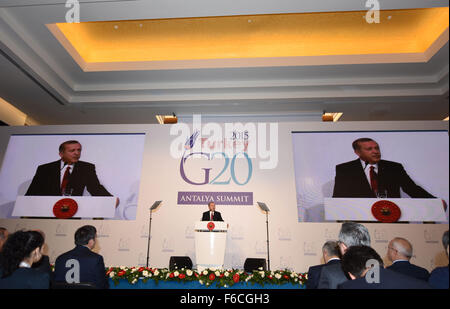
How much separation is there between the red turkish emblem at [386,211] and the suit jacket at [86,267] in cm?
523

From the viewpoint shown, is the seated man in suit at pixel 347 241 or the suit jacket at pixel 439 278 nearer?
the suit jacket at pixel 439 278

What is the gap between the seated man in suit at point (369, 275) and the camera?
3.47 ft

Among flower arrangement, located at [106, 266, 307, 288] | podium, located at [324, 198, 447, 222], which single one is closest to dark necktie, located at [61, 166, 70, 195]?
flower arrangement, located at [106, 266, 307, 288]

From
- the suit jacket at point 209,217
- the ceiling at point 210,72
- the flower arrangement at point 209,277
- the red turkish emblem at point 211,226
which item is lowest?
the flower arrangement at point 209,277

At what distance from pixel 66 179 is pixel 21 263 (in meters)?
5.26

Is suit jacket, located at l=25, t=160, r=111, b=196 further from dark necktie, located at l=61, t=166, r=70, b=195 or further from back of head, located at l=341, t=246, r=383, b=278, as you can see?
back of head, located at l=341, t=246, r=383, b=278

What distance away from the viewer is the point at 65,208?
6000 millimetres

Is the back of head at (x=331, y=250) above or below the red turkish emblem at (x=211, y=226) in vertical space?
below

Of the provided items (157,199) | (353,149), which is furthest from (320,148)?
(157,199)

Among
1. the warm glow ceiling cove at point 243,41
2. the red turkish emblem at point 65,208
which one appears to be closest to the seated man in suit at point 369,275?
the warm glow ceiling cove at point 243,41

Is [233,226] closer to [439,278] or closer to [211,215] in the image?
[211,215]

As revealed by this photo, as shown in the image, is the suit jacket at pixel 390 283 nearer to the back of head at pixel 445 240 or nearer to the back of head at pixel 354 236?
the back of head at pixel 445 240


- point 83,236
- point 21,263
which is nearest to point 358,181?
point 83,236

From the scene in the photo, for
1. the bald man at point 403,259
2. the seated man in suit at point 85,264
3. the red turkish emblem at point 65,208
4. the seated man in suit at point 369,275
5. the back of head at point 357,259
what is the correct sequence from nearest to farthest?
the seated man in suit at point 369,275
the back of head at point 357,259
the bald man at point 403,259
the seated man in suit at point 85,264
the red turkish emblem at point 65,208
